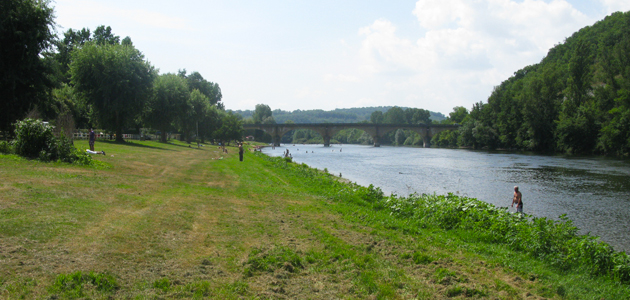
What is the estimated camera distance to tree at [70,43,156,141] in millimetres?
49469

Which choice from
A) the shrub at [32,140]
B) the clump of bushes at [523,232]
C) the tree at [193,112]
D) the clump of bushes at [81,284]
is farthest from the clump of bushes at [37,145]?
the tree at [193,112]

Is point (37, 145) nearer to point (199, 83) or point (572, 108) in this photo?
point (572, 108)

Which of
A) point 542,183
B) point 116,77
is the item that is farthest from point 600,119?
point 116,77

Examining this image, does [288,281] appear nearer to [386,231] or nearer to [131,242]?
[131,242]

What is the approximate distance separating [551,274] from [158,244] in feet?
28.5

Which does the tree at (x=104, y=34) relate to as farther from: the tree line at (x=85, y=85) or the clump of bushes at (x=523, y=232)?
the clump of bushes at (x=523, y=232)

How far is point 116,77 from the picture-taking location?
164 ft

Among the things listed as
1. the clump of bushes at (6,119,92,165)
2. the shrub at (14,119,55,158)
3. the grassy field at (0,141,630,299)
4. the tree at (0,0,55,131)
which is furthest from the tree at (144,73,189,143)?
the grassy field at (0,141,630,299)

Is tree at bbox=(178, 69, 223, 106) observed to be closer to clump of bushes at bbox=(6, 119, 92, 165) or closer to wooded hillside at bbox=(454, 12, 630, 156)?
wooded hillside at bbox=(454, 12, 630, 156)

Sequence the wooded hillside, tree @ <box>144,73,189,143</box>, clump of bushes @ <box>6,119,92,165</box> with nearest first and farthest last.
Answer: clump of bushes @ <box>6,119,92,165</box>, tree @ <box>144,73,189,143</box>, the wooded hillside

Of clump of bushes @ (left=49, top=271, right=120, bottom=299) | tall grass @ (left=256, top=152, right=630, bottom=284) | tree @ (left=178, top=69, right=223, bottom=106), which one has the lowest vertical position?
tall grass @ (left=256, top=152, right=630, bottom=284)

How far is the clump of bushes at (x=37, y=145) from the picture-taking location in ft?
68.4

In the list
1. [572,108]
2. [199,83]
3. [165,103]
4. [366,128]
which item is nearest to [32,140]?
[165,103]

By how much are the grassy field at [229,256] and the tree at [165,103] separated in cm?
5319
